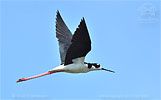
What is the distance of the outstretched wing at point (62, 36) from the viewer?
847 centimetres

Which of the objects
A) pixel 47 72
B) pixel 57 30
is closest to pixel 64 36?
pixel 57 30

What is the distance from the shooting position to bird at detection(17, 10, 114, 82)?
6.98 m

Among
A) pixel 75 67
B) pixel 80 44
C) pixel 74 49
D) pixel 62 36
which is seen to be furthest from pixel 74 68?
pixel 62 36

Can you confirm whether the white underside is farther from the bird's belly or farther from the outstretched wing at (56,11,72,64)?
the outstretched wing at (56,11,72,64)

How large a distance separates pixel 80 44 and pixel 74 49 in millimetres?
235

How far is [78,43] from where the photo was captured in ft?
23.5

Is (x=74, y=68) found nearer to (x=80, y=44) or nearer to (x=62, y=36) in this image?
(x=80, y=44)

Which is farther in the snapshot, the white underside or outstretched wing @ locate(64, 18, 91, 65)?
the white underside

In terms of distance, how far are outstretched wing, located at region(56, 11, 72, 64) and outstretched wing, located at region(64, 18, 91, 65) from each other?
0.65 metres

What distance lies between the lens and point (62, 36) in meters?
8.73

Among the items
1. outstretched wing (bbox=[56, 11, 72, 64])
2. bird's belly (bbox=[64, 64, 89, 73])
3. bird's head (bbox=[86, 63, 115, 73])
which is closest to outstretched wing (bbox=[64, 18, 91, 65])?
bird's belly (bbox=[64, 64, 89, 73])

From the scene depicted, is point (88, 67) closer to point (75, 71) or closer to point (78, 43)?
point (75, 71)

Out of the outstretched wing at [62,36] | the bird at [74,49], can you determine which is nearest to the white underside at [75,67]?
the bird at [74,49]

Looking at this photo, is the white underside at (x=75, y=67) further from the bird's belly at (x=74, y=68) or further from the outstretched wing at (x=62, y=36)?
the outstretched wing at (x=62, y=36)
